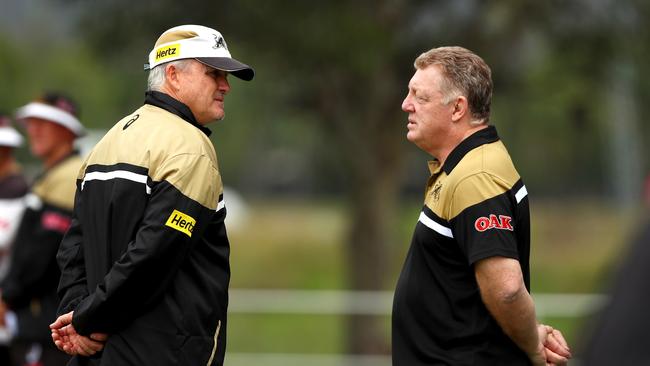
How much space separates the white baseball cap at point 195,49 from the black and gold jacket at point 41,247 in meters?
2.01

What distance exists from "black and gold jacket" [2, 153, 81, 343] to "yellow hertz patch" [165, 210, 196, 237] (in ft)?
7.34

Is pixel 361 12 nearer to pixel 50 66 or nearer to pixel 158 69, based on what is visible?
pixel 158 69

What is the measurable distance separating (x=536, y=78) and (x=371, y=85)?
2.91 meters

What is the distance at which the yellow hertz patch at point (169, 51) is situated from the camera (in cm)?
468

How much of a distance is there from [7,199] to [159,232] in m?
3.44

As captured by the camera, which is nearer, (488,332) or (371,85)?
(488,332)

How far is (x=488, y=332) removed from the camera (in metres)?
4.46

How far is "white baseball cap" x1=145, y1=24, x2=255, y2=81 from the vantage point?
4.66 m

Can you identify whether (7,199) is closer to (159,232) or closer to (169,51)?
(169,51)

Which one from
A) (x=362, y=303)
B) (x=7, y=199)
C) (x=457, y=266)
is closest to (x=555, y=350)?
(x=457, y=266)

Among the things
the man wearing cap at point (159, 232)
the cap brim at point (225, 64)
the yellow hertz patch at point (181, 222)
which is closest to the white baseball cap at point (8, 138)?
the man wearing cap at point (159, 232)

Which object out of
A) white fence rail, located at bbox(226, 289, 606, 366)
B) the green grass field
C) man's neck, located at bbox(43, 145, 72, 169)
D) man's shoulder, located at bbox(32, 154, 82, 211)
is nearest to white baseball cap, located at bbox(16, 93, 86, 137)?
man's neck, located at bbox(43, 145, 72, 169)

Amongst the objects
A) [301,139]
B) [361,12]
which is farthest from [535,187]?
[361,12]

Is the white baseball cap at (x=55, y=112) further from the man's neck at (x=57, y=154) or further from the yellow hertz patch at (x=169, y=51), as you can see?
the yellow hertz patch at (x=169, y=51)
